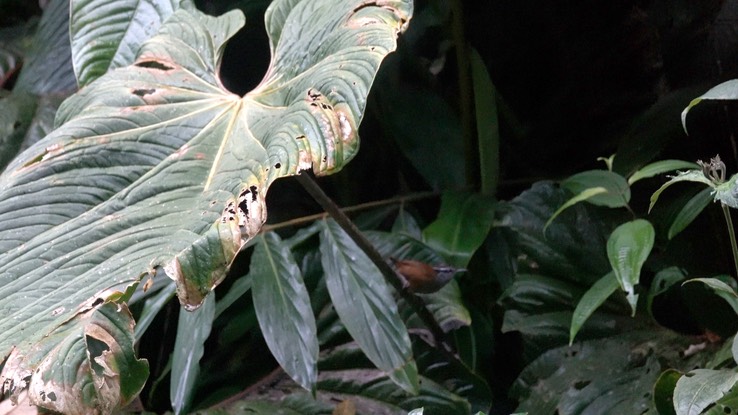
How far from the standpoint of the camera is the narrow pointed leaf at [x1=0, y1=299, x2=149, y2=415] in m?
0.60

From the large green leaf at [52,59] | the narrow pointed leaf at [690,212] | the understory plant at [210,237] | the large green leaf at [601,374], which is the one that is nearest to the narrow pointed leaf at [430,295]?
the understory plant at [210,237]

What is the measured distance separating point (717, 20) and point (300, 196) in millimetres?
942

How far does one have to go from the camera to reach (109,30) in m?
1.23

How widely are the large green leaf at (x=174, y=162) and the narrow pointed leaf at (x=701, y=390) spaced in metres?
0.43

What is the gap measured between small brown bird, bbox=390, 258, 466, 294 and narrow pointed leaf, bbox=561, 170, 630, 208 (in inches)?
9.5

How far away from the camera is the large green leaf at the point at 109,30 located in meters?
1.21

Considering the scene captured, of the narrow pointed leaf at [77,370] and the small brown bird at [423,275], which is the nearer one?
the narrow pointed leaf at [77,370]

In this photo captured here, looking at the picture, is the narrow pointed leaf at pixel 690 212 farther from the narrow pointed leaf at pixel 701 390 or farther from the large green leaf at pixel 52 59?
the large green leaf at pixel 52 59

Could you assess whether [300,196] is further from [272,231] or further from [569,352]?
[569,352]

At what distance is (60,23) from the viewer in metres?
1.69

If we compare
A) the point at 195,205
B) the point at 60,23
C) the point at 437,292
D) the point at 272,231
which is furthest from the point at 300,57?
the point at 60,23

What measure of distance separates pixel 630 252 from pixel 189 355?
27.3 inches

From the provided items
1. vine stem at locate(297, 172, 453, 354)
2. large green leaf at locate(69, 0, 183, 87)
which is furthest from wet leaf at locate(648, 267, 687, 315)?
large green leaf at locate(69, 0, 183, 87)

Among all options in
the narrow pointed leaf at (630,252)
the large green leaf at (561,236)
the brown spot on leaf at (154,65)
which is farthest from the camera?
the large green leaf at (561,236)
